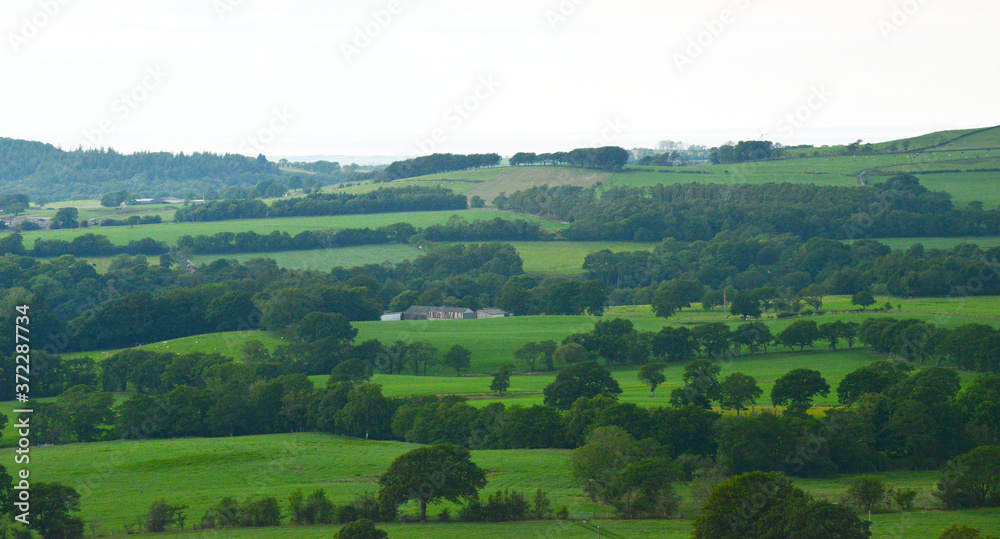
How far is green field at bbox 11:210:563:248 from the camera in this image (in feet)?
425

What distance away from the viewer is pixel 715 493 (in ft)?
102

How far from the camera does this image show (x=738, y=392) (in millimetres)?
51812

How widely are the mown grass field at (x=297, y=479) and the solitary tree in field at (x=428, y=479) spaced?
4.02 ft

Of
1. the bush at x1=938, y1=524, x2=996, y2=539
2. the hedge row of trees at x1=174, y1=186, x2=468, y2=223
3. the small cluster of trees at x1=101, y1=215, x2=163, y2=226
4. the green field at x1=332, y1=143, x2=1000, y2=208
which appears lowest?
the bush at x1=938, y1=524, x2=996, y2=539

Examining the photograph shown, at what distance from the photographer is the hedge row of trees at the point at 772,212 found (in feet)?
417

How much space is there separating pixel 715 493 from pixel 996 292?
71.0 meters

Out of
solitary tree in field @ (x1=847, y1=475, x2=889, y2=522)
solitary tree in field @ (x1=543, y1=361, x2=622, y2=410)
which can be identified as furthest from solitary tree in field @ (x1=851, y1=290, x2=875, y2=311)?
solitary tree in field @ (x1=847, y1=475, x2=889, y2=522)

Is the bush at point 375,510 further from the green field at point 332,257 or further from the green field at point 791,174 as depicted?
the green field at point 791,174

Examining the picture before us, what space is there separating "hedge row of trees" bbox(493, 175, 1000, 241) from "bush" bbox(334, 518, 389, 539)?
4024 inches

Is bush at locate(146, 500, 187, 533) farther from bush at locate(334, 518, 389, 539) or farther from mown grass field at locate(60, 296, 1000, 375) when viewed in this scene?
mown grass field at locate(60, 296, 1000, 375)

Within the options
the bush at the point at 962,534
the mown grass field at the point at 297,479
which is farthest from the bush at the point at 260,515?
the bush at the point at 962,534

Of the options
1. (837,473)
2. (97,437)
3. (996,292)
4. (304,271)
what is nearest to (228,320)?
(304,271)

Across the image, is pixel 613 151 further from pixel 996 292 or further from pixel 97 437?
pixel 97 437

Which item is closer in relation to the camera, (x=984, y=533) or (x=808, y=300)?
(x=984, y=533)
